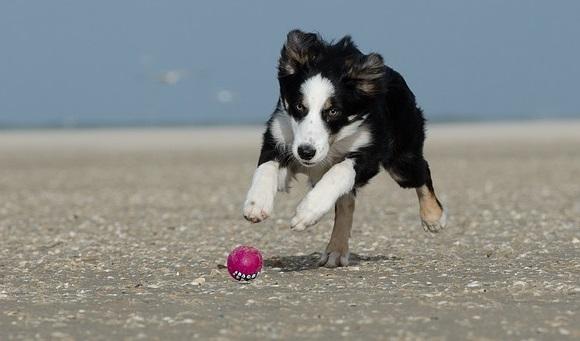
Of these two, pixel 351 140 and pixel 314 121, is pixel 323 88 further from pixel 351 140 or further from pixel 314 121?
pixel 351 140

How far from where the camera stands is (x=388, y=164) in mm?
9016

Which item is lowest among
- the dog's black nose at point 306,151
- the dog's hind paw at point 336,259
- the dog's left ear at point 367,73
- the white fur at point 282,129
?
the dog's hind paw at point 336,259

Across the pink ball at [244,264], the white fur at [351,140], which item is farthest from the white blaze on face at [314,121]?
the pink ball at [244,264]

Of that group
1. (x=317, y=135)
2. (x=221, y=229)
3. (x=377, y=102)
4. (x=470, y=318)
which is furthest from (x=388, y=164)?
(x=221, y=229)

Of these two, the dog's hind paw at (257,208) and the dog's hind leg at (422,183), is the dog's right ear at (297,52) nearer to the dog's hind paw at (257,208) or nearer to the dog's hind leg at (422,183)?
the dog's hind paw at (257,208)

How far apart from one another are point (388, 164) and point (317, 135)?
1.50 m

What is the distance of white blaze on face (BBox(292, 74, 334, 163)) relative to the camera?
25.0 feet

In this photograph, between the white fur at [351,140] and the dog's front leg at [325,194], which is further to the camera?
the white fur at [351,140]

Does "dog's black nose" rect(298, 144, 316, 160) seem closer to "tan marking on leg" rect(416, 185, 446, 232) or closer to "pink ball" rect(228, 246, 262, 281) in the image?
"pink ball" rect(228, 246, 262, 281)

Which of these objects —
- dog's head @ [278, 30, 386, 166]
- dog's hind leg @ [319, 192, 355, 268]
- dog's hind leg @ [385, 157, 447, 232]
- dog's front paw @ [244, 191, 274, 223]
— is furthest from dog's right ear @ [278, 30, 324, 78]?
dog's hind leg @ [385, 157, 447, 232]

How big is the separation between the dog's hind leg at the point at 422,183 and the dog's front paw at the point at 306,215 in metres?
1.46

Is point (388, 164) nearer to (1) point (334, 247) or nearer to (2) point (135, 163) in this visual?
(1) point (334, 247)

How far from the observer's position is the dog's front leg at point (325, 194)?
7.68m

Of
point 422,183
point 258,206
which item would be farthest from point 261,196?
point 422,183
